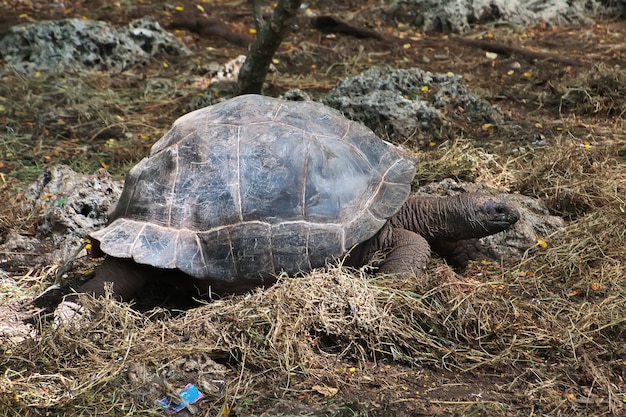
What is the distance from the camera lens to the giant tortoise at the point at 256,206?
15.5ft

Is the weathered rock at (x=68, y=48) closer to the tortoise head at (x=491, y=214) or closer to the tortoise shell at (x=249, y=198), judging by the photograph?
the tortoise shell at (x=249, y=198)

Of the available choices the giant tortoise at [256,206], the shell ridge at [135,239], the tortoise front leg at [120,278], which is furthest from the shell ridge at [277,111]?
the tortoise front leg at [120,278]

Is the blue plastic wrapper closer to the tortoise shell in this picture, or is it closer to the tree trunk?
the tortoise shell

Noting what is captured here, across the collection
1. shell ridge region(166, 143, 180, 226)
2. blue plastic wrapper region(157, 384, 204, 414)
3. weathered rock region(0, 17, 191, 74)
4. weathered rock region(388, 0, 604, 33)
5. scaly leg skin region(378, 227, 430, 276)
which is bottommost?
weathered rock region(388, 0, 604, 33)

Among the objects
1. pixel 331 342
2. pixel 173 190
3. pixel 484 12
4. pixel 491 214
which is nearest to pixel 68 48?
pixel 173 190

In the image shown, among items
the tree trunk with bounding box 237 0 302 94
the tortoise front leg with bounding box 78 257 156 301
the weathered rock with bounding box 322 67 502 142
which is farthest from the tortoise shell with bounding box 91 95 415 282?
the tree trunk with bounding box 237 0 302 94

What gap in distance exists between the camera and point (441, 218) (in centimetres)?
534

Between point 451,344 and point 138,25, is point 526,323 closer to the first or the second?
point 451,344

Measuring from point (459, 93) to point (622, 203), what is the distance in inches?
92.7

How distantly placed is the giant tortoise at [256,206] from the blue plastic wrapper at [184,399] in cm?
95

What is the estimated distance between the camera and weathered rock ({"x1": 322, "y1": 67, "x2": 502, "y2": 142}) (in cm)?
702

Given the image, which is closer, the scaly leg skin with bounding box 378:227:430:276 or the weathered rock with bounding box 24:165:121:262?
the scaly leg skin with bounding box 378:227:430:276

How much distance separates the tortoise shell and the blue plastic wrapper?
3.10 feet

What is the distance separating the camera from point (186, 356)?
4.11 meters
